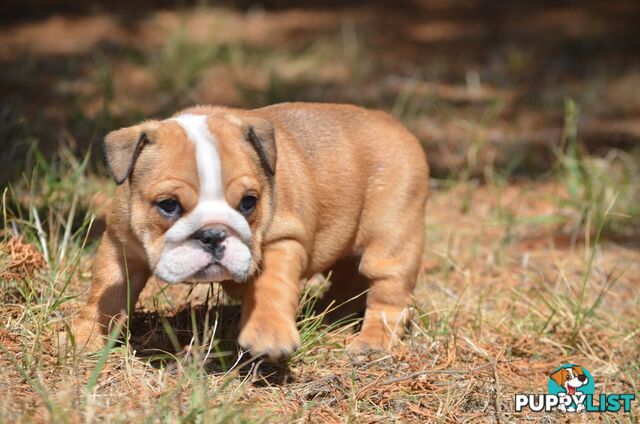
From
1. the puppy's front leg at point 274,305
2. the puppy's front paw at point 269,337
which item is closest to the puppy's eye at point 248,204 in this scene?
the puppy's front leg at point 274,305

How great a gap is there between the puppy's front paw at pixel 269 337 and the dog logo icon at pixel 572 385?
1.71 m

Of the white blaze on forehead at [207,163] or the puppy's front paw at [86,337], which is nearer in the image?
the white blaze on forehead at [207,163]

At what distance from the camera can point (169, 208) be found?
14.8 ft

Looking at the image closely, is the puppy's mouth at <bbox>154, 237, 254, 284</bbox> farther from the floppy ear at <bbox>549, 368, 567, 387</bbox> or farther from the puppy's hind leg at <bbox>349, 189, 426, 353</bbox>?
the floppy ear at <bbox>549, 368, 567, 387</bbox>

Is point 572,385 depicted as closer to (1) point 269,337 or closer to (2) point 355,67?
(1) point 269,337

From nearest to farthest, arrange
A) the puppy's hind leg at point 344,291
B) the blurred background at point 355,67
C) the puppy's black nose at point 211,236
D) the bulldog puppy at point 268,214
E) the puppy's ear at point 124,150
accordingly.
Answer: the puppy's black nose at point 211,236, the bulldog puppy at point 268,214, the puppy's ear at point 124,150, the puppy's hind leg at point 344,291, the blurred background at point 355,67

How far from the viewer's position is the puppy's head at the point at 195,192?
4.36 m

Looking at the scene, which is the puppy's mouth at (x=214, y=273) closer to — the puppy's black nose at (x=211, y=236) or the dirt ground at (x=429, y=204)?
the puppy's black nose at (x=211, y=236)

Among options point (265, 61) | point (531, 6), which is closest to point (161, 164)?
point (265, 61)

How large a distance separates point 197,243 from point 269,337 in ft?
1.97

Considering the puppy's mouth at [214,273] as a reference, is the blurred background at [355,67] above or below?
Result: below

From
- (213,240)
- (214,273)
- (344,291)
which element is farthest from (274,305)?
(344,291)

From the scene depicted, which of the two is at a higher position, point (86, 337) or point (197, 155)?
point (197, 155)

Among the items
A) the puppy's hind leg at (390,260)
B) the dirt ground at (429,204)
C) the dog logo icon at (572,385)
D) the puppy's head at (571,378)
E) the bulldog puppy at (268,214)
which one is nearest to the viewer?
the bulldog puppy at (268,214)
